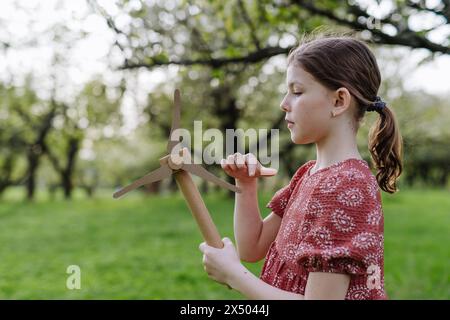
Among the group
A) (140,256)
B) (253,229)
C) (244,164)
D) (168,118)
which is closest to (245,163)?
(244,164)

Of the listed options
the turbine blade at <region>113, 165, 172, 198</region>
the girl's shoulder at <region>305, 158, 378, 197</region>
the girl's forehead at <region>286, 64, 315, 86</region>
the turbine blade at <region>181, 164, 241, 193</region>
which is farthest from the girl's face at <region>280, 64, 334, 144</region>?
the turbine blade at <region>113, 165, 172, 198</region>

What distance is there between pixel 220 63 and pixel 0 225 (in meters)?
11.3

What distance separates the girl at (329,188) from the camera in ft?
5.38

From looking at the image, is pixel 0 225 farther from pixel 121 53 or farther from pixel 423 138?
pixel 423 138

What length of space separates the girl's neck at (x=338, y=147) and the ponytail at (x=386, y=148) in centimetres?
17

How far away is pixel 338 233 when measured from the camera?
1.64 meters

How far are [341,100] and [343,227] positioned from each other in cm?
43

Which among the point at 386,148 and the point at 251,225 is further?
the point at 251,225

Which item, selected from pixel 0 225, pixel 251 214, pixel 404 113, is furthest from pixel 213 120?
pixel 251 214

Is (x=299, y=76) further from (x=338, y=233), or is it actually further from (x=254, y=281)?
(x=254, y=281)

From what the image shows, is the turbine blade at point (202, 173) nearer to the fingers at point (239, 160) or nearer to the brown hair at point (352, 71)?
the fingers at point (239, 160)

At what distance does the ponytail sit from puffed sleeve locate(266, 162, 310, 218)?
27cm

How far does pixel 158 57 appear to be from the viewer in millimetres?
4848

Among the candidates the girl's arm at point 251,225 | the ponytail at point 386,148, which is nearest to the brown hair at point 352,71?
the ponytail at point 386,148
